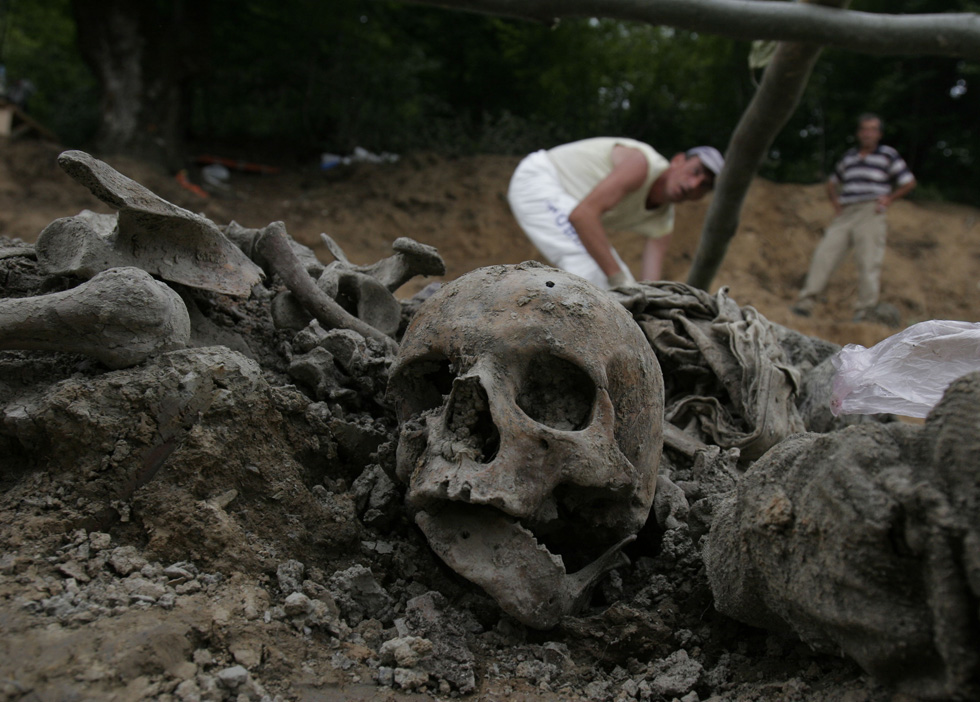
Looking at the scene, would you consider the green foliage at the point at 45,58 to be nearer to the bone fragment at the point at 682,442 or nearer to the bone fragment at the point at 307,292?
the bone fragment at the point at 307,292

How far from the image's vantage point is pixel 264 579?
6.22 ft

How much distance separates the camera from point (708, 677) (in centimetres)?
178

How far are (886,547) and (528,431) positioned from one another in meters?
0.82

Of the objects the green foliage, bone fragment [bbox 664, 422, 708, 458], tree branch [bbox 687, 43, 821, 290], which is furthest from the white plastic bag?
the green foliage

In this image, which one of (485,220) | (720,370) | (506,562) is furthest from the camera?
(485,220)

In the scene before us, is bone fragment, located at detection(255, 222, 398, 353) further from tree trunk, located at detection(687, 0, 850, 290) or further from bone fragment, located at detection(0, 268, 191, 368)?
tree trunk, located at detection(687, 0, 850, 290)

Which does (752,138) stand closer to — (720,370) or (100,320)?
(720,370)

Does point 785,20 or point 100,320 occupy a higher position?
point 785,20

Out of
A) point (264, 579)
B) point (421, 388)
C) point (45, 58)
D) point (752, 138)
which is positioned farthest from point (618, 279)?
point (45, 58)

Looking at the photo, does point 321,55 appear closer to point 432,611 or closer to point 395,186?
point 395,186

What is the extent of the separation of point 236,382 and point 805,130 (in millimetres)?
11861

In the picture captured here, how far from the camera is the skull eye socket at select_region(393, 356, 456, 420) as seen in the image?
2.23 m

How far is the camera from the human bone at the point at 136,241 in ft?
7.06

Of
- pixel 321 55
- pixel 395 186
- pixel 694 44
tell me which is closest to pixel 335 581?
pixel 395 186
